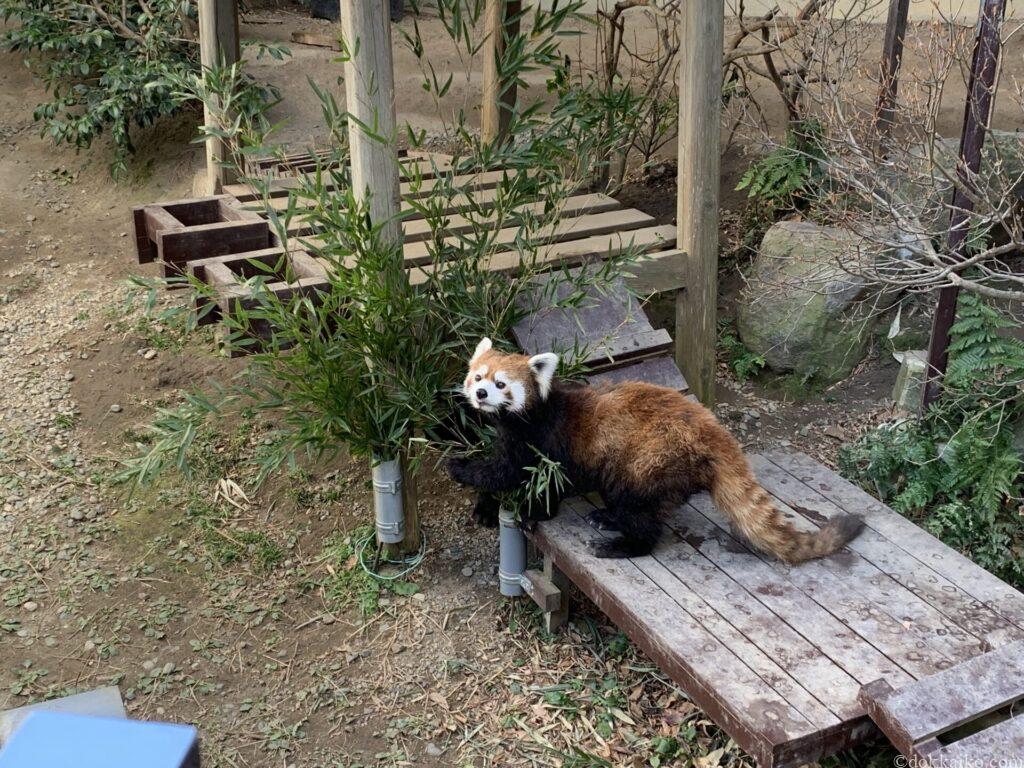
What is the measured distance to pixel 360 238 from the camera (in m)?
3.45

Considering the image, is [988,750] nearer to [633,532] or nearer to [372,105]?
[633,532]

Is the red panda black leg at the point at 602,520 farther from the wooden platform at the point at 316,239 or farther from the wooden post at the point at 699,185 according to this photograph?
the wooden post at the point at 699,185

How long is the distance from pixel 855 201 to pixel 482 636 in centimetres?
283

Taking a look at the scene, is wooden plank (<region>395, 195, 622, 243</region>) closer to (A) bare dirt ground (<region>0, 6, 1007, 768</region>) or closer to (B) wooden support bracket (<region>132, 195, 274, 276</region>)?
(B) wooden support bracket (<region>132, 195, 274, 276</region>)

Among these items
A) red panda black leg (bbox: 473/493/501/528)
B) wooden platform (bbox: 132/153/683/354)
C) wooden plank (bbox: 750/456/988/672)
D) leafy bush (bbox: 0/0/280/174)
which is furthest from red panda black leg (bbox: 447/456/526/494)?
leafy bush (bbox: 0/0/280/174)

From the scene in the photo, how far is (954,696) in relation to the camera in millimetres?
2680

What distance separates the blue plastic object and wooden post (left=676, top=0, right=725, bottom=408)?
3.84 meters

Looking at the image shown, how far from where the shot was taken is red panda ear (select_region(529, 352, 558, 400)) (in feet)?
10.9

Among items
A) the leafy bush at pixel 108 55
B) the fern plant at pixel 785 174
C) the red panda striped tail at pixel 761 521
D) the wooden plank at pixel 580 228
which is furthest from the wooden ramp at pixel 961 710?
the leafy bush at pixel 108 55

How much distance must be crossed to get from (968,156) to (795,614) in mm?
1925

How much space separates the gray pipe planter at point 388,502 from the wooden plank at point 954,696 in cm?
192

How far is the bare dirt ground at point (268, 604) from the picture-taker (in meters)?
3.39

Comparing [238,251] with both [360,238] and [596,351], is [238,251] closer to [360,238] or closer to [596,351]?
[360,238]

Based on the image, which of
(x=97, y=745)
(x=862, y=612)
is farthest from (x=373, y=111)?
(x=97, y=745)
